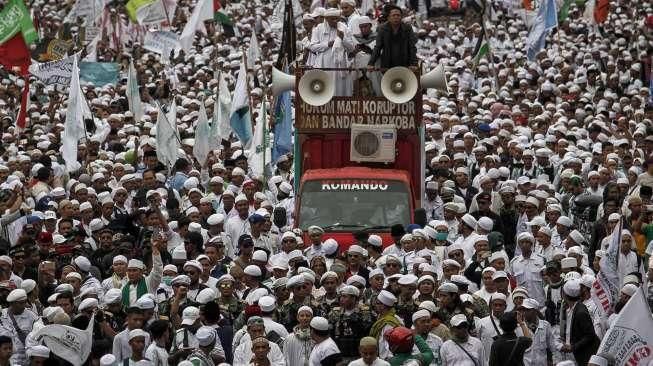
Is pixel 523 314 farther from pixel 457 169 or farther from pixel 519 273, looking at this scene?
pixel 457 169

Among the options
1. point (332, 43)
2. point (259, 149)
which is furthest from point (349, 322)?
point (259, 149)

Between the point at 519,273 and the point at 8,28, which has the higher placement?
the point at 8,28

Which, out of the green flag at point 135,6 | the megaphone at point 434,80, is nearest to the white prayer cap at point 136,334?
the megaphone at point 434,80

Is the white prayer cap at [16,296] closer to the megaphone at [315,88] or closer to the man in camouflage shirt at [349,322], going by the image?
the man in camouflage shirt at [349,322]

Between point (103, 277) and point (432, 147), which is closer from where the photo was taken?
point (103, 277)

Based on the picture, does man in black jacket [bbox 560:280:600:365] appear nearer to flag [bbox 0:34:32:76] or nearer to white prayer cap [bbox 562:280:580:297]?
white prayer cap [bbox 562:280:580:297]

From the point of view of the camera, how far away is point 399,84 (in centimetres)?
2158

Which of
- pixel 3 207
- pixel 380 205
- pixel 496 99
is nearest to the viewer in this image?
pixel 380 205

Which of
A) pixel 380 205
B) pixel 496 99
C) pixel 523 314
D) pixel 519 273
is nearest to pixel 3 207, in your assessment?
pixel 380 205

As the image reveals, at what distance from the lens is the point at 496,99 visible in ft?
107

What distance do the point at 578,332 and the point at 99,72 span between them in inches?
651

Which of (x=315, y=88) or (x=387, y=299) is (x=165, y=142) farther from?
(x=387, y=299)

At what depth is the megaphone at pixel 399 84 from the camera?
21500mm

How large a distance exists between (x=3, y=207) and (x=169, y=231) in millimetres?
2277
